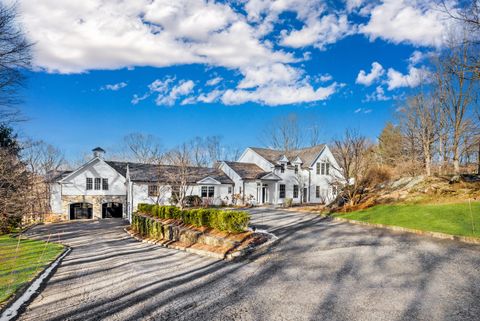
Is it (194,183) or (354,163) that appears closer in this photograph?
(354,163)

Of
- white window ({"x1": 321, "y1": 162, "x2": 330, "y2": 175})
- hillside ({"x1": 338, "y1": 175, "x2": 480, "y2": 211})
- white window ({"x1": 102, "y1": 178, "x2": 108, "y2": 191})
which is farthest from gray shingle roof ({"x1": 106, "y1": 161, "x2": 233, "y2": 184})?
hillside ({"x1": 338, "y1": 175, "x2": 480, "y2": 211})

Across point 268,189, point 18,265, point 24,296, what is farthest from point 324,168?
point 24,296

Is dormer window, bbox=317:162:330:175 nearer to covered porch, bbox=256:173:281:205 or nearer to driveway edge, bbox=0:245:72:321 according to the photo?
covered porch, bbox=256:173:281:205

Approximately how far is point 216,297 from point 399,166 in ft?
94.2

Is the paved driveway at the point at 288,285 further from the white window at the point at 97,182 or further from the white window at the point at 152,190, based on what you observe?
the white window at the point at 97,182

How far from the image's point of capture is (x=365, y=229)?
13812 mm

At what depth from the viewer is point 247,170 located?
115 ft

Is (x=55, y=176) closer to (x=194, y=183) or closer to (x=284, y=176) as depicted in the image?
(x=194, y=183)

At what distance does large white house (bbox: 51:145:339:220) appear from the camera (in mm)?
29906

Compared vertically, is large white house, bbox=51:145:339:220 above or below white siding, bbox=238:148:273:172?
below

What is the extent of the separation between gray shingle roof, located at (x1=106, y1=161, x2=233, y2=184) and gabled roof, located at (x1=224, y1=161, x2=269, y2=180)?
58.2 inches

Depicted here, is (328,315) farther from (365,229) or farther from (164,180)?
(164,180)

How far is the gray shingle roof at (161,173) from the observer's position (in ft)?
97.0

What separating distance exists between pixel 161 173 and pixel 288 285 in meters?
25.7
